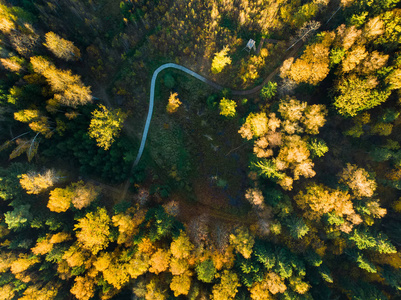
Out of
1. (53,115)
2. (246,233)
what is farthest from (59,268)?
(246,233)

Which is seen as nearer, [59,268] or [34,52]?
[59,268]

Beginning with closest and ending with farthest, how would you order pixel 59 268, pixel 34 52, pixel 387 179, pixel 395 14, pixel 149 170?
pixel 395 14 → pixel 59 268 → pixel 34 52 → pixel 387 179 → pixel 149 170

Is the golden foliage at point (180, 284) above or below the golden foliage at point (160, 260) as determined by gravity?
below

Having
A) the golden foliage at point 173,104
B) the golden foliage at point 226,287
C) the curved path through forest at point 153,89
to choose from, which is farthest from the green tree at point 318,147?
the golden foliage at point 173,104

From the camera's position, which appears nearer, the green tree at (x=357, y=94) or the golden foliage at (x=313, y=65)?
the green tree at (x=357, y=94)

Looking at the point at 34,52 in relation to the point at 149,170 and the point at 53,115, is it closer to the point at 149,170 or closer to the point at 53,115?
the point at 53,115

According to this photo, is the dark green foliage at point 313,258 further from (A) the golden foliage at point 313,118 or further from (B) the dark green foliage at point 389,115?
(B) the dark green foliage at point 389,115

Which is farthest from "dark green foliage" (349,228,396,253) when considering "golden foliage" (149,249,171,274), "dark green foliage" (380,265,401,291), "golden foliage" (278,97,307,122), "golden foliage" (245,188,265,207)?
"golden foliage" (149,249,171,274)

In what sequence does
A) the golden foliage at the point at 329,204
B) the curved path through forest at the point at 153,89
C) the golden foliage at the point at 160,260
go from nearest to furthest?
the golden foliage at the point at 160,260 < the golden foliage at the point at 329,204 < the curved path through forest at the point at 153,89

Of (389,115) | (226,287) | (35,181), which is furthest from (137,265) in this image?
(389,115)
